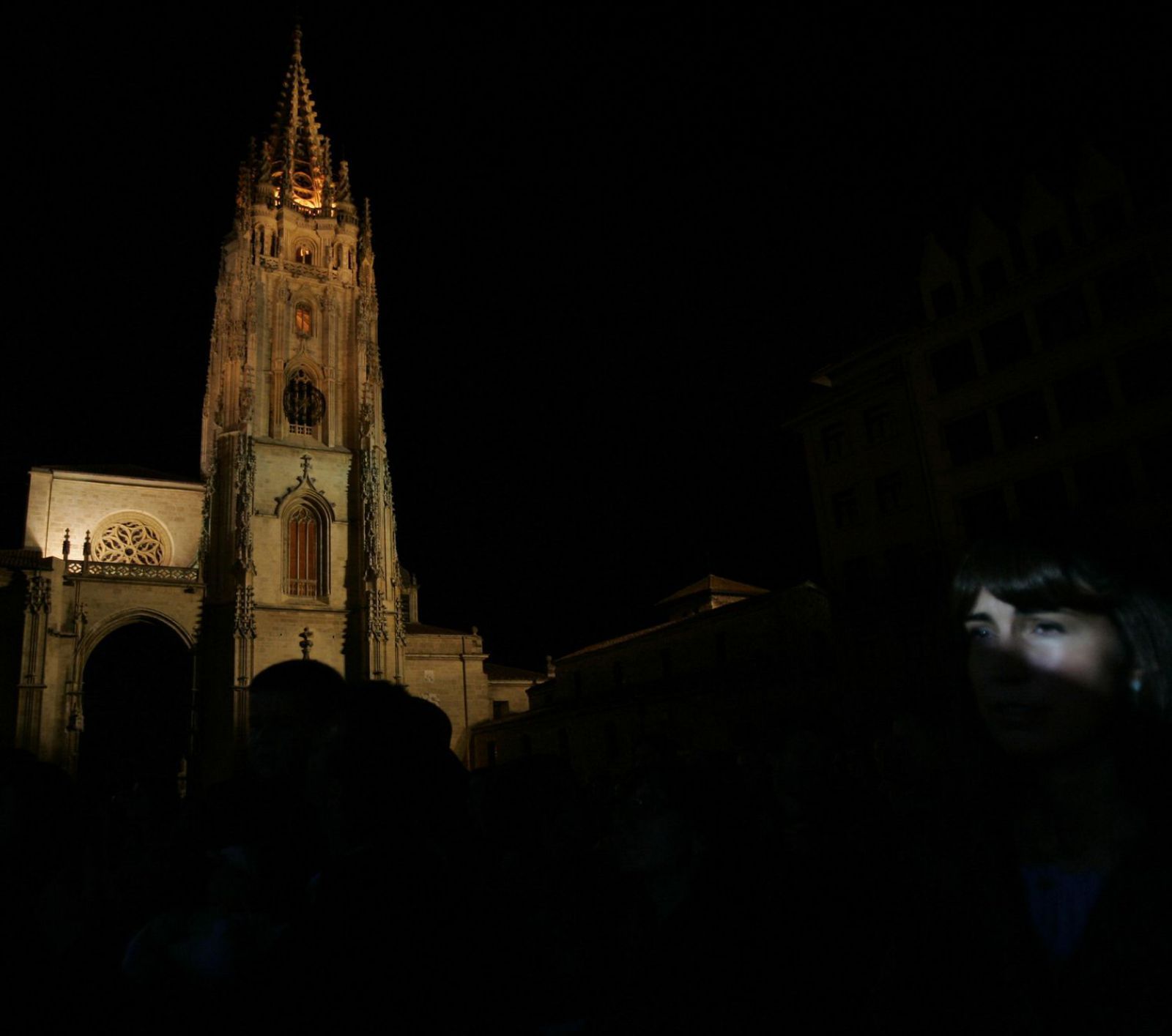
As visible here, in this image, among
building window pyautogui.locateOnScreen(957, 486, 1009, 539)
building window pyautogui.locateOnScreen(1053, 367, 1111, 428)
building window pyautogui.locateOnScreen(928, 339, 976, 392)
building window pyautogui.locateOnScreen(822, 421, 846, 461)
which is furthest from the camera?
building window pyautogui.locateOnScreen(822, 421, 846, 461)

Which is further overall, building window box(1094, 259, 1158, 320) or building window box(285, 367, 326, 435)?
building window box(285, 367, 326, 435)

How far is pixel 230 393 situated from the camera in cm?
3584

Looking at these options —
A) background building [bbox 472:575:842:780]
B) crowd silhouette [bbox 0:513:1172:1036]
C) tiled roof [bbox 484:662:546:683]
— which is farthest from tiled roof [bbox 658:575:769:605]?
crowd silhouette [bbox 0:513:1172:1036]

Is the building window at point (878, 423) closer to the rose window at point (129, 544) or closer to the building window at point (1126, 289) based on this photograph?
the building window at point (1126, 289)

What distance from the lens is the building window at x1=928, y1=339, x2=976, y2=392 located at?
78.3ft

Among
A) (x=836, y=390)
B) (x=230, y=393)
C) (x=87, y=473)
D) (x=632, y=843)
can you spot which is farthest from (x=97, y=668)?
(x=632, y=843)

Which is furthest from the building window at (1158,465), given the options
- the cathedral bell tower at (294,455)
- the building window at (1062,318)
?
the cathedral bell tower at (294,455)

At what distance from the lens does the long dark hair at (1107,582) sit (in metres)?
1.81

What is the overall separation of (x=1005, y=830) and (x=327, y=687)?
3880 millimetres

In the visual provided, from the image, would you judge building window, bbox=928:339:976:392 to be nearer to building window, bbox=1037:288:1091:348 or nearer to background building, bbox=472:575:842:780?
building window, bbox=1037:288:1091:348

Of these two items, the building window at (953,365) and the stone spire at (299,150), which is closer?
the building window at (953,365)

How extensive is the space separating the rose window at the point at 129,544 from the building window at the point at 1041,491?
3510 centimetres

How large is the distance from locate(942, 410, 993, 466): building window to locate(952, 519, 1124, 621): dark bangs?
77.0ft

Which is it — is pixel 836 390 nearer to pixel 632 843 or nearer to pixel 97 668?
pixel 632 843
